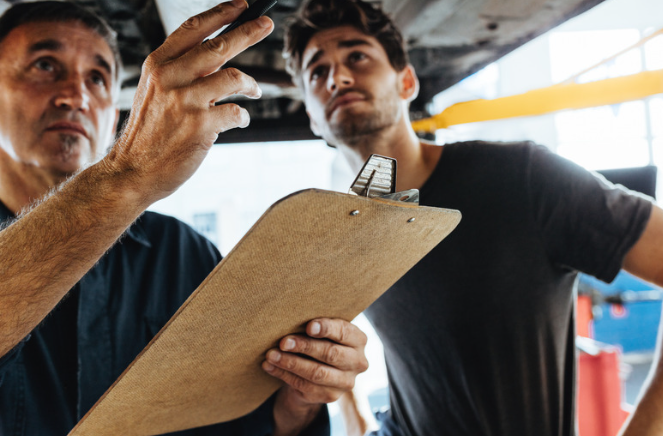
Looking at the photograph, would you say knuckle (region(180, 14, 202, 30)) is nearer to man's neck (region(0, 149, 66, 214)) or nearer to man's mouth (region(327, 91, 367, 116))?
man's neck (region(0, 149, 66, 214))

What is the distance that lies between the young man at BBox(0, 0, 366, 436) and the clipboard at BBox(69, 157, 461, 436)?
8cm

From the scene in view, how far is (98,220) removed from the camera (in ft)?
2.13

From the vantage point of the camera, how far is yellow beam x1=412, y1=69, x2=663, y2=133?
1878mm

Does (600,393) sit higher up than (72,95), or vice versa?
(72,95)

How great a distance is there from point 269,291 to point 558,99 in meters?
1.96

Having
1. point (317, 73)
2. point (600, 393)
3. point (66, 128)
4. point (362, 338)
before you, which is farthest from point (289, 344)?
point (600, 393)

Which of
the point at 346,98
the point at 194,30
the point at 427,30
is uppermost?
the point at 427,30

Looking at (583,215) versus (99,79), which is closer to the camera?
(583,215)

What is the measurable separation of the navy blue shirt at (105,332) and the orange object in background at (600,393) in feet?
8.46

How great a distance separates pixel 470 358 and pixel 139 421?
911mm

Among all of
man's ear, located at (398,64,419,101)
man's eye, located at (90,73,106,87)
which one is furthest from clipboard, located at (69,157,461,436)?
man's ear, located at (398,64,419,101)

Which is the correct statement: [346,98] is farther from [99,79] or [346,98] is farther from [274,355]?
[274,355]

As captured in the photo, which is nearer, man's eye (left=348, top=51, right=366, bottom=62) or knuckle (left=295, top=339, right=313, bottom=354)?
knuckle (left=295, top=339, right=313, bottom=354)

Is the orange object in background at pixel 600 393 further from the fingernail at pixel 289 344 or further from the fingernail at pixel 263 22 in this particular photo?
the fingernail at pixel 263 22
